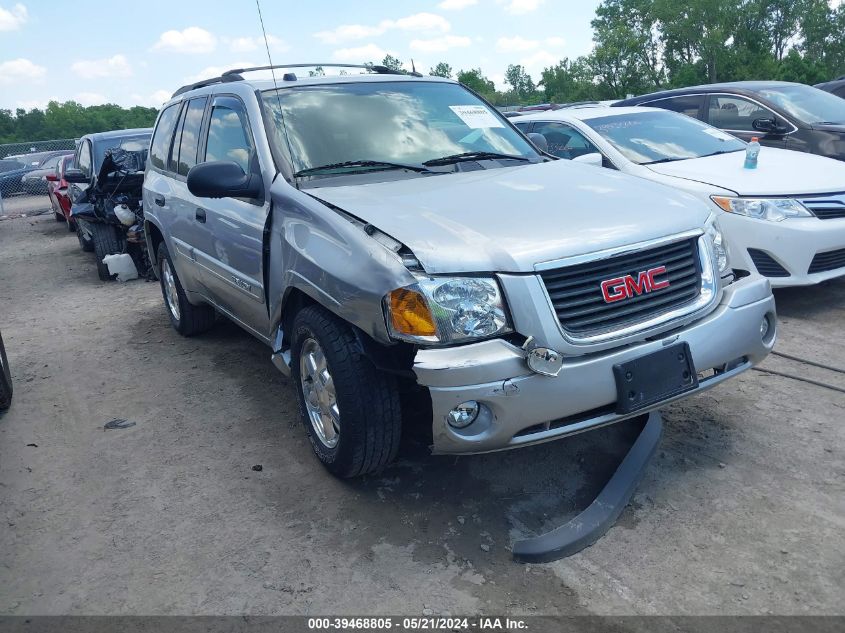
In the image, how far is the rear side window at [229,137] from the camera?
12.9 ft

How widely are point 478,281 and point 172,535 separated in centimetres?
170

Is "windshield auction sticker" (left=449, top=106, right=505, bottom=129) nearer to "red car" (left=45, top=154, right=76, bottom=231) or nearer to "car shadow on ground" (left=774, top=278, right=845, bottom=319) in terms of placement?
"car shadow on ground" (left=774, top=278, right=845, bottom=319)

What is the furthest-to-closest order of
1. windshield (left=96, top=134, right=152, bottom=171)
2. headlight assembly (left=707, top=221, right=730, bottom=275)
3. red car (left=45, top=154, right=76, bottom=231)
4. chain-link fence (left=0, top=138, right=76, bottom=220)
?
chain-link fence (left=0, top=138, right=76, bottom=220), red car (left=45, top=154, right=76, bottom=231), windshield (left=96, top=134, right=152, bottom=171), headlight assembly (left=707, top=221, right=730, bottom=275)

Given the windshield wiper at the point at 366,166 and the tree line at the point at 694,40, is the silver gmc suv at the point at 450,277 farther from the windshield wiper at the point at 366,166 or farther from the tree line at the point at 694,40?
the tree line at the point at 694,40

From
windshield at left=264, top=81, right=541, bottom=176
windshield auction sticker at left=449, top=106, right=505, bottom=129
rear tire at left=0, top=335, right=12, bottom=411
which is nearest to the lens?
windshield at left=264, top=81, right=541, bottom=176

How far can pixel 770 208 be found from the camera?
16.9 feet

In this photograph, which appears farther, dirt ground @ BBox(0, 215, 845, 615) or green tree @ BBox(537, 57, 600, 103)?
green tree @ BBox(537, 57, 600, 103)

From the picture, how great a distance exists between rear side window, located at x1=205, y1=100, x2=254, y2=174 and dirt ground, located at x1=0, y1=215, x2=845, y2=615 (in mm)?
1467

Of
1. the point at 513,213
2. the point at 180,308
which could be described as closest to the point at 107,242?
the point at 180,308

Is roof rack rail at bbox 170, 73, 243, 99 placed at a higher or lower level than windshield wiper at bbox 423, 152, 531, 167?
higher

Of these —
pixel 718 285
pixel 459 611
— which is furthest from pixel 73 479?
pixel 718 285

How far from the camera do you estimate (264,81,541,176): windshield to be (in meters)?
3.71

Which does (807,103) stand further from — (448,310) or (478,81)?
(478,81)

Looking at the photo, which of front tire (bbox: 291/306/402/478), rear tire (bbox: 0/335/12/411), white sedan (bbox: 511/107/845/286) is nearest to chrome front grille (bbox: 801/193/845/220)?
white sedan (bbox: 511/107/845/286)
